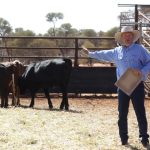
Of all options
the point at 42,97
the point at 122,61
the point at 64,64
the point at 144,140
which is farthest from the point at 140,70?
the point at 42,97

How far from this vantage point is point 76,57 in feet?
57.6

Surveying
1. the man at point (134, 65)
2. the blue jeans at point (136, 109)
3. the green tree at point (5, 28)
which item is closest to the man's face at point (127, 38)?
the man at point (134, 65)

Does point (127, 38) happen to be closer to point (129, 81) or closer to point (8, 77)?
point (129, 81)

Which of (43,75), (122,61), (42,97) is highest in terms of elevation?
(122,61)

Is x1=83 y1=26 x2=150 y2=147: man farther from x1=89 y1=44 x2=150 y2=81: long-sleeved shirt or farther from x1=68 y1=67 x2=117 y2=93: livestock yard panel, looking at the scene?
x1=68 y1=67 x2=117 y2=93: livestock yard panel

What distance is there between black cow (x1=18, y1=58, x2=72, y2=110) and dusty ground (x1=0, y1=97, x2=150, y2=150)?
1735 millimetres

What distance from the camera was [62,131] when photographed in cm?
856

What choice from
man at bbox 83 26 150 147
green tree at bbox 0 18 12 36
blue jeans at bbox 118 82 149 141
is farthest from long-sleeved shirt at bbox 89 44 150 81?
green tree at bbox 0 18 12 36

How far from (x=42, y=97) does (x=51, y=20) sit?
60333mm

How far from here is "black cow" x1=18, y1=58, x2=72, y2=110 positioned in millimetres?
13297

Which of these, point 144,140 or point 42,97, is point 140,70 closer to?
point 144,140

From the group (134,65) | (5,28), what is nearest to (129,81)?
(134,65)

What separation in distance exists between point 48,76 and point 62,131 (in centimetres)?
511

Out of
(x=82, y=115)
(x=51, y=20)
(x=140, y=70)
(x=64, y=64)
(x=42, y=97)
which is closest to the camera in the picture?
(x=140, y=70)
